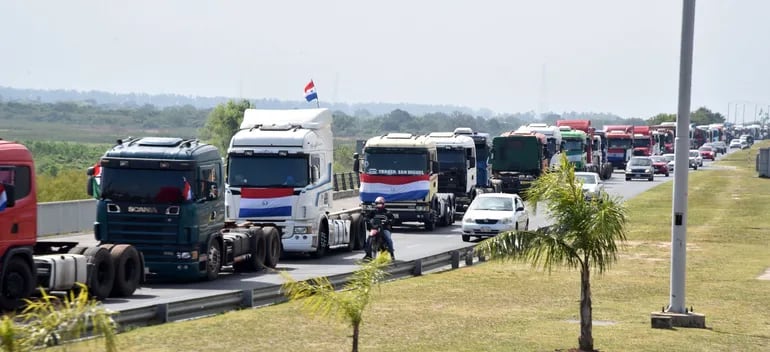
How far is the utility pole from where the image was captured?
23.1 m

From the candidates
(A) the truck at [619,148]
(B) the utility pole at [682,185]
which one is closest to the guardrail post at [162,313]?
(B) the utility pole at [682,185]

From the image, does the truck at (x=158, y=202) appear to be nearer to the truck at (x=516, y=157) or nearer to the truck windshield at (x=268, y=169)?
the truck windshield at (x=268, y=169)

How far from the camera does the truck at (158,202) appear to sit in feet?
91.9

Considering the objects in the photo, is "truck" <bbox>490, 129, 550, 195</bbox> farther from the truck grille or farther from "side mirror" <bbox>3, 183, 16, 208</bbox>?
"side mirror" <bbox>3, 183, 16, 208</bbox>

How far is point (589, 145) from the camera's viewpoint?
294ft

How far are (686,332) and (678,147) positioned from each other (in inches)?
121

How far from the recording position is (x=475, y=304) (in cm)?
2583

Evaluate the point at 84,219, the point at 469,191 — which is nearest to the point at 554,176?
the point at 84,219

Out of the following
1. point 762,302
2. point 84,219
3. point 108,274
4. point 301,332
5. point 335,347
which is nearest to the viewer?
point 335,347

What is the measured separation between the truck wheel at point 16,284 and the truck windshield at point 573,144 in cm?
6235

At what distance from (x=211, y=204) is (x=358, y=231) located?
1087cm

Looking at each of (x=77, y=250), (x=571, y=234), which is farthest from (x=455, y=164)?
(x=571, y=234)

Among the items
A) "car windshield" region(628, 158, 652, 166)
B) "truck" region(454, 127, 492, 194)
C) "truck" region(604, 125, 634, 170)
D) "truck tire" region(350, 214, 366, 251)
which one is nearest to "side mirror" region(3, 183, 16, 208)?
"truck tire" region(350, 214, 366, 251)

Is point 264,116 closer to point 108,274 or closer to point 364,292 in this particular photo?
point 108,274
